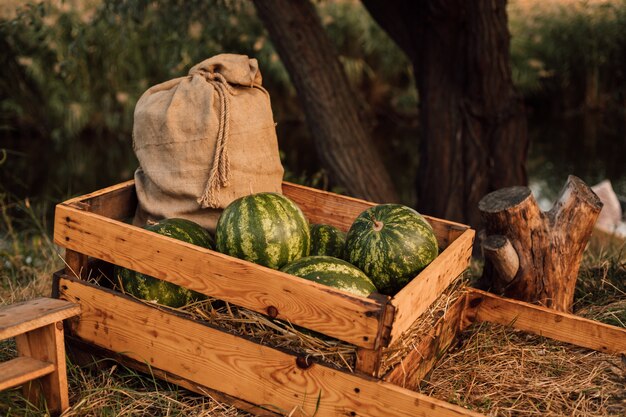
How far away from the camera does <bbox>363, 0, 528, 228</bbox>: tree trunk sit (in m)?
4.65

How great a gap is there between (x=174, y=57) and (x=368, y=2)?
1556mm

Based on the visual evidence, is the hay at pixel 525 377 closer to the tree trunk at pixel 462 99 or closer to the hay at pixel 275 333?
the hay at pixel 275 333

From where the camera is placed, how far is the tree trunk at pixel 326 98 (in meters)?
4.87

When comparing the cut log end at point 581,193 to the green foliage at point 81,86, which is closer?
the cut log end at point 581,193

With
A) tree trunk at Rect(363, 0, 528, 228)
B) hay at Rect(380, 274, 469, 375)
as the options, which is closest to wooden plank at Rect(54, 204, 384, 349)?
hay at Rect(380, 274, 469, 375)

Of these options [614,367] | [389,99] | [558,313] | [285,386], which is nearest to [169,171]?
[285,386]

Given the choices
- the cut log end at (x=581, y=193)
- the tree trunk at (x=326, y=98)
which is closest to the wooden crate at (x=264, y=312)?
the cut log end at (x=581, y=193)

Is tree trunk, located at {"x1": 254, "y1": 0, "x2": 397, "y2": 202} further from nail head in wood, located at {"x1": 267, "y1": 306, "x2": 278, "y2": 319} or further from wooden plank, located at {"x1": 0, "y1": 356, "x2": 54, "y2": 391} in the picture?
wooden plank, located at {"x1": 0, "y1": 356, "x2": 54, "y2": 391}

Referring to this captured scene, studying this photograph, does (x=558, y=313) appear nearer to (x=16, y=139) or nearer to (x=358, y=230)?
(x=358, y=230)

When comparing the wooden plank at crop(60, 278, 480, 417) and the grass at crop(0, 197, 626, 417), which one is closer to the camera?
the wooden plank at crop(60, 278, 480, 417)

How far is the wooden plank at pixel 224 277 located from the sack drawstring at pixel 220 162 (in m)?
0.44

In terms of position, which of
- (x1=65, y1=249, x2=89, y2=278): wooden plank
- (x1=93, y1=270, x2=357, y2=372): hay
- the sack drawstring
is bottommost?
(x1=93, y1=270, x2=357, y2=372): hay

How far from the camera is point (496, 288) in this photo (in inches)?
133

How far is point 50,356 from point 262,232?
86 centimetres
